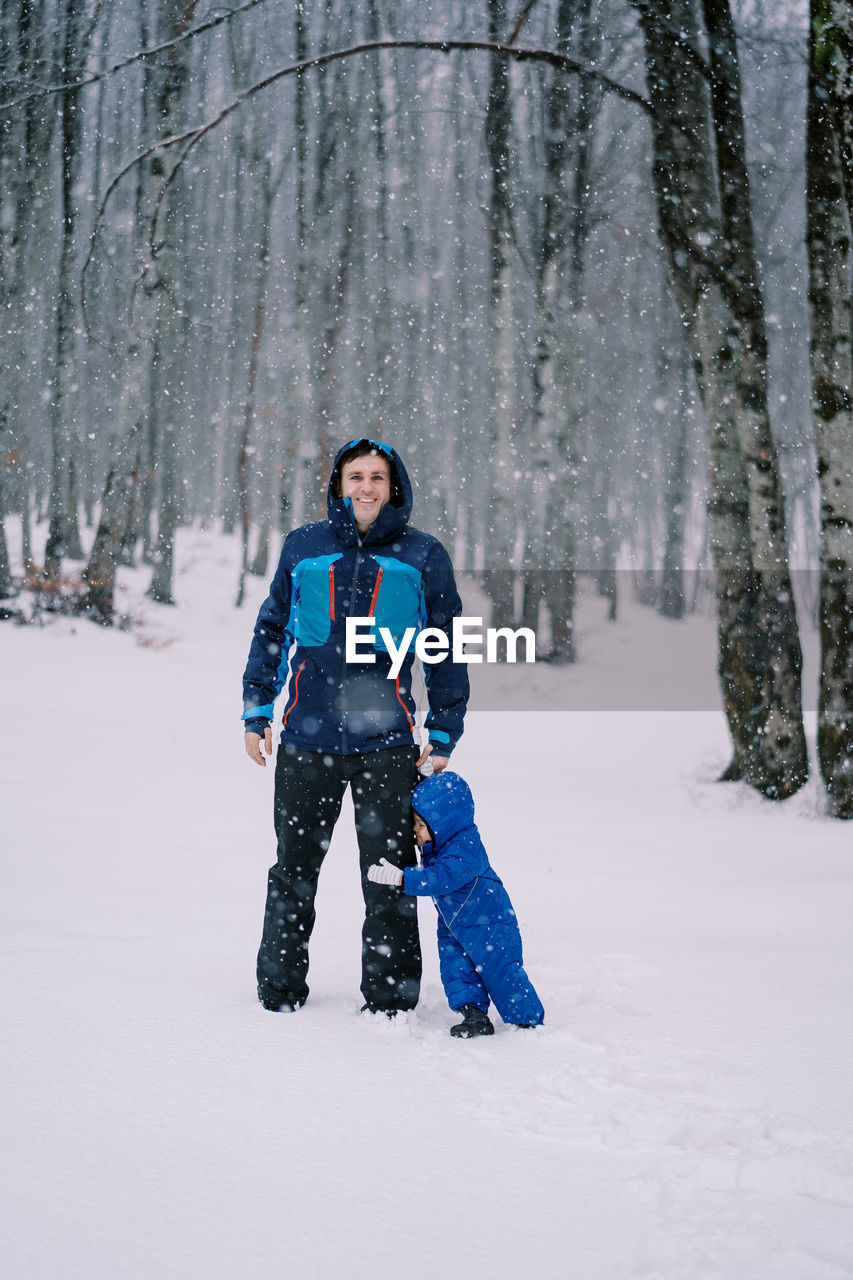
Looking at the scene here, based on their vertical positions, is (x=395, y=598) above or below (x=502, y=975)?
above

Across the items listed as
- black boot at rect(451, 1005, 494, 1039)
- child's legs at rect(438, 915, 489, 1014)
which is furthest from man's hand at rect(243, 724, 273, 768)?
black boot at rect(451, 1005, 494, 1039)

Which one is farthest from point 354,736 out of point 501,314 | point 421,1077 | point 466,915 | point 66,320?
point 66,320

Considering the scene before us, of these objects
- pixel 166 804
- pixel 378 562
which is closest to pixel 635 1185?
pixel 378 562

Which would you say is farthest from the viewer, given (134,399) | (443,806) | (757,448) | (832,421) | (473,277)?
(473,277)

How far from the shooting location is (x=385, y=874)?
3092 millimetres

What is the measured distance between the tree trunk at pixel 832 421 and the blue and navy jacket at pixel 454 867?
15.5 feet

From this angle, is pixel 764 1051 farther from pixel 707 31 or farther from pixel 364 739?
pixel 707 31

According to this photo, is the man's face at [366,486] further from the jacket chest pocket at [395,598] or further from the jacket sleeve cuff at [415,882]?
the jacket sleeve cuff at [415,882]

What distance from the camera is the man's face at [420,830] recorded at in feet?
10.3

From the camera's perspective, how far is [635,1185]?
2.07 meters

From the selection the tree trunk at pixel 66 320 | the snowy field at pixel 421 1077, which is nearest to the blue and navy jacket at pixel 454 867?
the snowy field at pixel 421 1077

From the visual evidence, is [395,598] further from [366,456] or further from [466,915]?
[466,915]

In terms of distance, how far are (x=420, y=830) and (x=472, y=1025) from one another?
63 cm

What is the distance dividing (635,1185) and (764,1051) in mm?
1025
